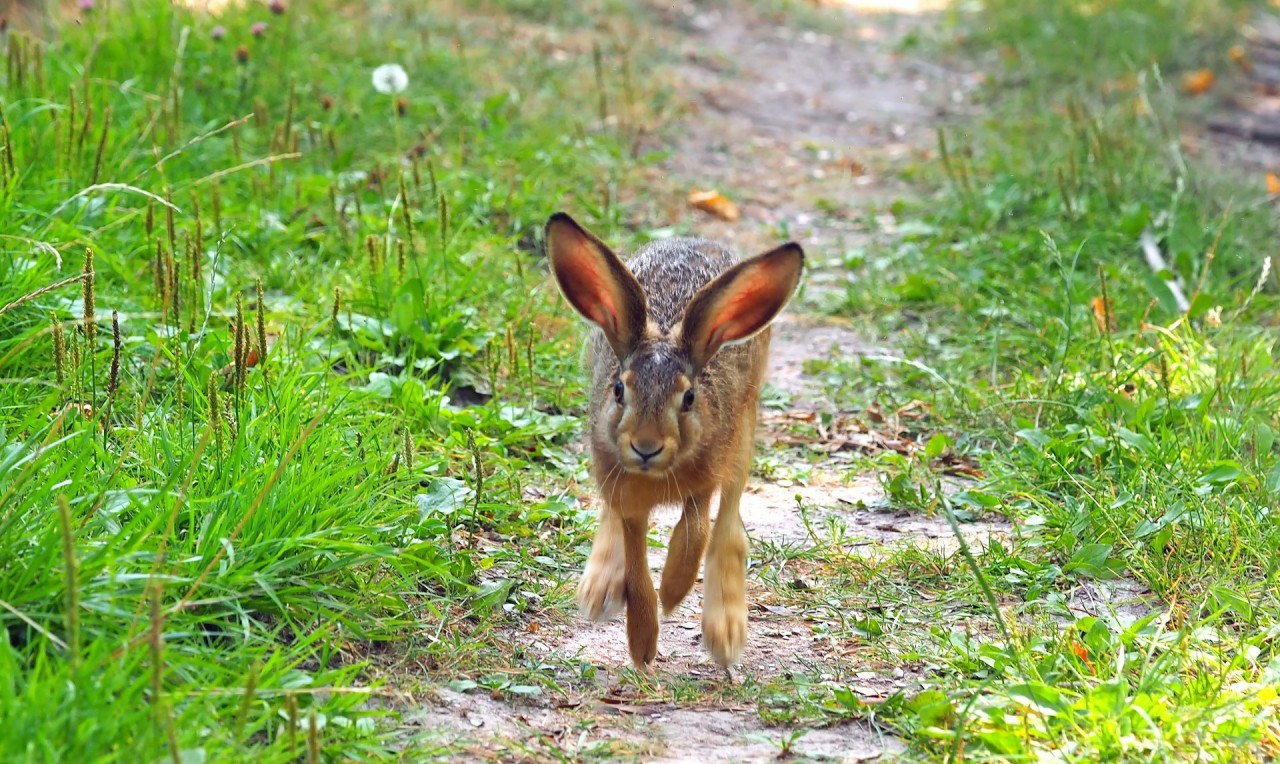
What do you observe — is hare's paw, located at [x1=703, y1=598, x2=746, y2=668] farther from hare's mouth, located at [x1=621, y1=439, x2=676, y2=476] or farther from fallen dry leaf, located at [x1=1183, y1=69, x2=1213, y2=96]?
fallen dry leaf, located at [x1=1183, y1=69, x2=1213, y2=96]

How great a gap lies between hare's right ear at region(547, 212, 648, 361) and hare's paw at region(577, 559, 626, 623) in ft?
1.96

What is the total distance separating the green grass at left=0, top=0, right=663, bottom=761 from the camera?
306 centimetres

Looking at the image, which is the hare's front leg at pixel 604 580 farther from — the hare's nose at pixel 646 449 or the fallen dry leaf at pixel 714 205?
the fallen dry leaf at pixel 714 205

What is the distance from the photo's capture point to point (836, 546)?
4684 mm

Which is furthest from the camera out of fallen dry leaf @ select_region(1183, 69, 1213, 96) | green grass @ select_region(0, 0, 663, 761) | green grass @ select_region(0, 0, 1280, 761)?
fallen dry leaf @ select_region(1183, 69, 1213, 96)

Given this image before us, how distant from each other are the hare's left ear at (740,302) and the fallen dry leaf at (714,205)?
3879 mm

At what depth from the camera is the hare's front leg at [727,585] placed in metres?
3.94

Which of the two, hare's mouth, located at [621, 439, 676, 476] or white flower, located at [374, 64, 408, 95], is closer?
hare's mouth, located at [621, 439, 676, 476]

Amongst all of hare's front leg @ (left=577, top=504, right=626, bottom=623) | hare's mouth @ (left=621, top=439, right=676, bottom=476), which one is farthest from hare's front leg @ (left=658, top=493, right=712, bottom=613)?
hare's mouth @ (left=621, top=439, right=676, bottom=476)

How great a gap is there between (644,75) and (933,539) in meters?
5.65

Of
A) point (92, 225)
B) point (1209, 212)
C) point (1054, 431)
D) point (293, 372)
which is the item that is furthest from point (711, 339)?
point (1209, 212)

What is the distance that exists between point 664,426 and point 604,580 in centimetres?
57

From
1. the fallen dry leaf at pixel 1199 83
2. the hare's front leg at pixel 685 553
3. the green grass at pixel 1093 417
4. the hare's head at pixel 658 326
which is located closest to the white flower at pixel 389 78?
the green grass at pixel 1093 417

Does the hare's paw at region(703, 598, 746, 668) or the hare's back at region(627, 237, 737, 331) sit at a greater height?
the hare's back at region(627, 237, 737, 331)
